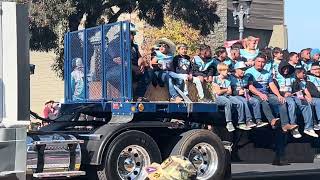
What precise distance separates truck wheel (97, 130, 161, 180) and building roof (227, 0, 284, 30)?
76.2 feet

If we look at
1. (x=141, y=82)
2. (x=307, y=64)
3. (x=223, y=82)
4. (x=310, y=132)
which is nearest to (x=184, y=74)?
(x=223, y=82)

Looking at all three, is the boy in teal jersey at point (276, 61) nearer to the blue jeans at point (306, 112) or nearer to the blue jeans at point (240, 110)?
the blue jeans at point (306, 112)

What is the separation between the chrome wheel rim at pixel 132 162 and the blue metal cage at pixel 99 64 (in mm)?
826

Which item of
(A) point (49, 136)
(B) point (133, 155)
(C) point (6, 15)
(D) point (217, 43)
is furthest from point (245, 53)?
(D) point (217, 43)

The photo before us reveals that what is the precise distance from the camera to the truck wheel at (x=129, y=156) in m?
9.26

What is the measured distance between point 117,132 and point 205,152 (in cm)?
160

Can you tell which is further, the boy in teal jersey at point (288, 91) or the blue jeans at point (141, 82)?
the boy in teal jersey at point (288, 91)

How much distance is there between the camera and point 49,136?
8930mm

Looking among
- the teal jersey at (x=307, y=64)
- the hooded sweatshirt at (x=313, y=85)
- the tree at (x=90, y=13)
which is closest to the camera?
the hooded sweatshirt at (x=313, y=85)

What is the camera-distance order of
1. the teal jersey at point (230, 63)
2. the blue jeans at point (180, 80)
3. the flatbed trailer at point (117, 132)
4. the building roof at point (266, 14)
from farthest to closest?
the building roof at point (266, 14)
the teal jersey at point (230, 63)
the blue jeans at point (180, 80)
the flatbed trailer at point (117, 132)

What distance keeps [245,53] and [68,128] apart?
3.55 meters

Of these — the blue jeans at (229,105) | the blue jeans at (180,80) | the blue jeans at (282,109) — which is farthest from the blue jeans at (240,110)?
the blue jeans at (180,80)

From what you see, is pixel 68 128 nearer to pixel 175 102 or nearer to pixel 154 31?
pixel 175 102

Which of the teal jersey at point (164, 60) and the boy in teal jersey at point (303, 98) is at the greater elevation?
the teal jersey at point (164, 60)
